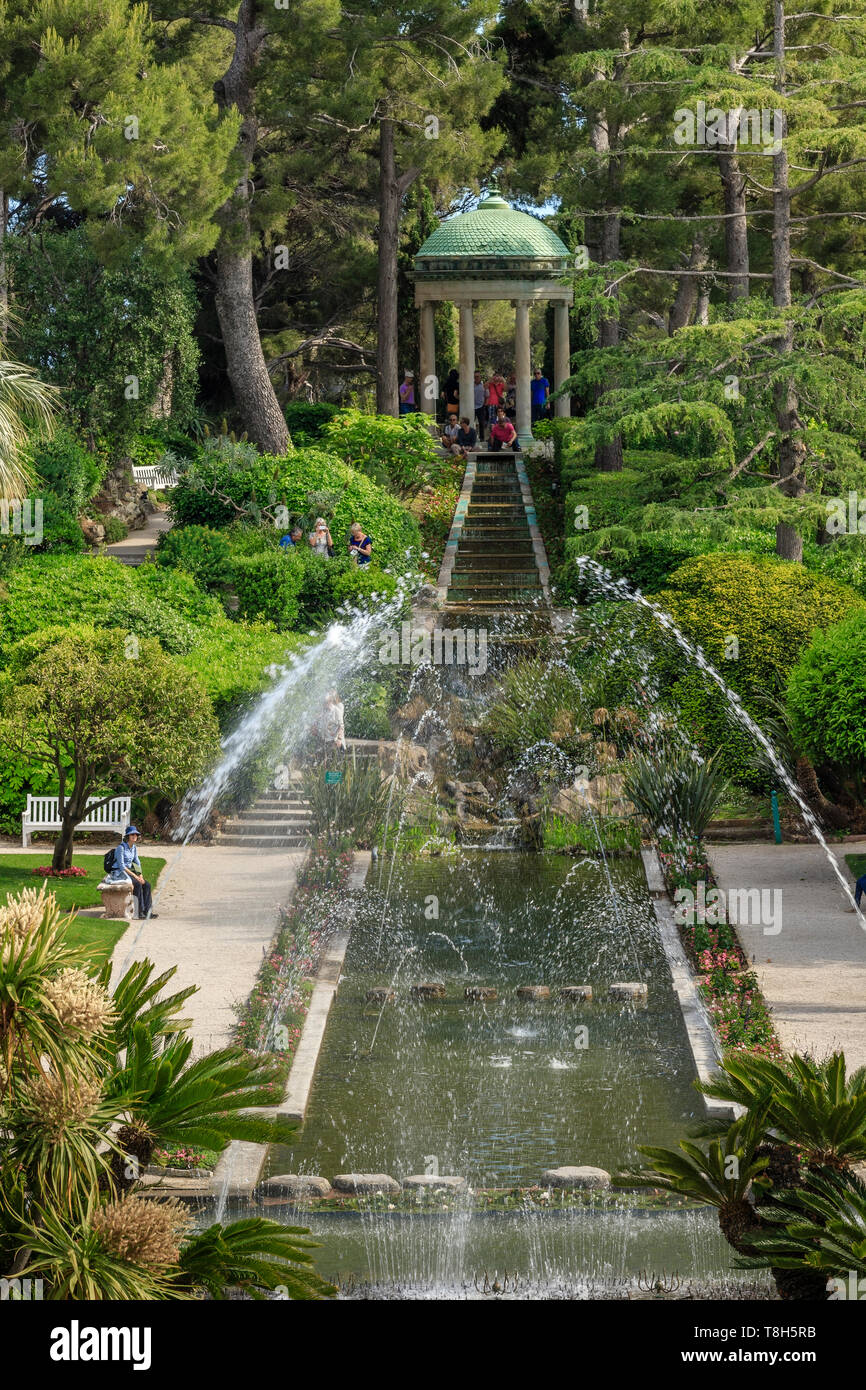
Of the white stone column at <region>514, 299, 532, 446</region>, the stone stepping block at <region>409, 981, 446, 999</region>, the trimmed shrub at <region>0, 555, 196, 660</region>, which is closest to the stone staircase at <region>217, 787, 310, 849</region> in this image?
the trimmed shrub at <region>0, 555, 196, 660</region>

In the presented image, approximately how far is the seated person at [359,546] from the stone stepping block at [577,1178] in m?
15.4

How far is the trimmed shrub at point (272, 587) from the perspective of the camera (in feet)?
77.3

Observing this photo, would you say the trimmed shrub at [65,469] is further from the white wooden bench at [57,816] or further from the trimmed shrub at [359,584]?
the white wooden bench at [57,816]

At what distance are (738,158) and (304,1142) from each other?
62.3ft

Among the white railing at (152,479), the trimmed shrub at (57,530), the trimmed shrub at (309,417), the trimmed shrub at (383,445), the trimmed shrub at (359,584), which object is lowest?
the trimmed shrub at (359,584)

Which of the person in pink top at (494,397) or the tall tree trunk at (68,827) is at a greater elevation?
the person in pink top at (494,397)

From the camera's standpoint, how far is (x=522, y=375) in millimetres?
35375

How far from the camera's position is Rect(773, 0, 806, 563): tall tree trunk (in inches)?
840

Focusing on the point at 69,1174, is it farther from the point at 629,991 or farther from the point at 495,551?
the point at 495,551

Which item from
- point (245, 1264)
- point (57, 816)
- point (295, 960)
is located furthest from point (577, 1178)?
point (57, 816)

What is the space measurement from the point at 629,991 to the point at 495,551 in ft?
51.9

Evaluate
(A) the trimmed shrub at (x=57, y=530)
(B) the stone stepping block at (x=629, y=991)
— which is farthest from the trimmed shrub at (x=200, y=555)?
(B) the stone stepping block at (x=629, y=991)

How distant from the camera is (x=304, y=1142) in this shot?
37.0 ft

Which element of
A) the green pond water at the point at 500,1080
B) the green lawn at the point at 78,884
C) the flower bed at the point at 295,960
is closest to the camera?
the green pond water at the point at 500,1080
